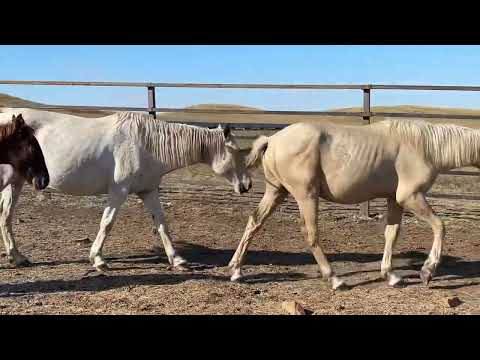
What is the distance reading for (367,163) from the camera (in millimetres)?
5098

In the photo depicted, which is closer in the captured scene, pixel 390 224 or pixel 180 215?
pixel 390 224

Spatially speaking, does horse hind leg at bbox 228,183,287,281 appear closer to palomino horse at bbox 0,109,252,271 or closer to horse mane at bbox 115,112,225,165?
palomino horse at bbox 0,109,252,271

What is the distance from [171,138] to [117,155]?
66cm

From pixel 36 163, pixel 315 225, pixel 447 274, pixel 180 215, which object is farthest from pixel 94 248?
pixel 447 274

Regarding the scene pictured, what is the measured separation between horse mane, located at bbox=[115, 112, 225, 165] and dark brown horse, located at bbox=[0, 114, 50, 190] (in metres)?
1.06

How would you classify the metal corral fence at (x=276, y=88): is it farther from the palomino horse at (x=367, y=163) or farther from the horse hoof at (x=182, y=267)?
the horse hoof at (x=182, y=267)

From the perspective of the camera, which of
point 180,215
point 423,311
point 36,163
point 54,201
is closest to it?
point 423,311

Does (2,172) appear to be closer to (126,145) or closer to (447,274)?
(126,145)

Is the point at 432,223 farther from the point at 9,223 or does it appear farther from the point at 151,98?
the point at 151,98

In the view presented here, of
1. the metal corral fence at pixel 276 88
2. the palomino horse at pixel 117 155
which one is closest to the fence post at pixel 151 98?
the metal corral fence at pixel 276 88

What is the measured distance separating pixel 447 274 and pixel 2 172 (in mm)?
4979

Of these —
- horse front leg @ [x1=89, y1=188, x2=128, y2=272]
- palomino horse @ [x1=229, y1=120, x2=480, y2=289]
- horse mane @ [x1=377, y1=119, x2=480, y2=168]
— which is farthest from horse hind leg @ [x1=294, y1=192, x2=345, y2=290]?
horse front leg @ [x1=89, y1=188, x2=128, y2=272]

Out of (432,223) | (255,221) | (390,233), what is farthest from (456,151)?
(255,221)

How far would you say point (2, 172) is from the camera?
17.8 feet
